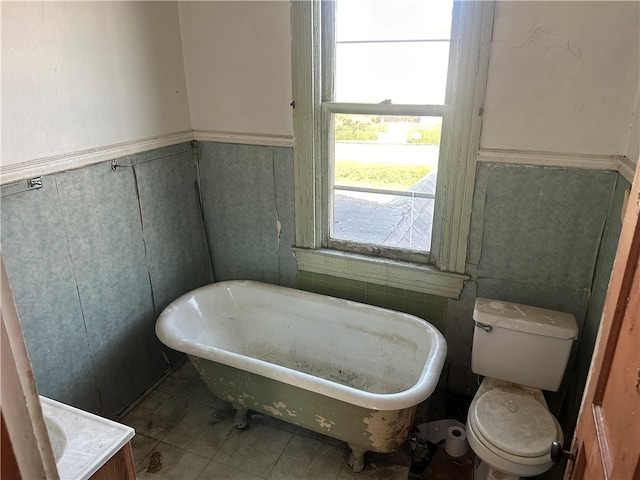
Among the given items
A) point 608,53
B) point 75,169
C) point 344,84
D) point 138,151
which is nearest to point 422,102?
point 344,84

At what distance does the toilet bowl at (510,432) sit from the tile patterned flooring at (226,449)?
453 millimetres

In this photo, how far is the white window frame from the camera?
6.43 ft

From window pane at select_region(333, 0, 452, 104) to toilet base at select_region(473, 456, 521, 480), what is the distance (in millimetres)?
1638

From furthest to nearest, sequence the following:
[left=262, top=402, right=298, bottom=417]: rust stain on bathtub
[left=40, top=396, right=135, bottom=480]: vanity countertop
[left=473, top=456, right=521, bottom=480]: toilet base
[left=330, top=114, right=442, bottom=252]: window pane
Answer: [left=330, top=114, right=442, bottom=252]: window pane < [left=262, top=402, right=298, bottom=417]: rust stain on bathtub < [left=473, top=456, right=521, bottom=480]: toilet base < [left=40, top=396, right=135, bottom=480]: vanity countertop

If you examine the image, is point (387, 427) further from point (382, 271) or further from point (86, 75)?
point (86, 75)

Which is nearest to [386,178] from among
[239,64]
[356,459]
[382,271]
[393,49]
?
[382,271]

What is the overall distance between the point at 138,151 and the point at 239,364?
1.21 meters

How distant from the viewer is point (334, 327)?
2.44 meters

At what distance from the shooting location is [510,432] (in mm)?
1752

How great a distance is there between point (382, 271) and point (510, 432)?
3.24 feet

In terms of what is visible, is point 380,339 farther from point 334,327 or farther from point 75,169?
point 75,169

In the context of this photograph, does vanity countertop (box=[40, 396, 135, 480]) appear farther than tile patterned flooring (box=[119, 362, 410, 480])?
No

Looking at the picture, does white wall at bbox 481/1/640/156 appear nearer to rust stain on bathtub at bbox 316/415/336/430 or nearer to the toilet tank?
the toilet tank

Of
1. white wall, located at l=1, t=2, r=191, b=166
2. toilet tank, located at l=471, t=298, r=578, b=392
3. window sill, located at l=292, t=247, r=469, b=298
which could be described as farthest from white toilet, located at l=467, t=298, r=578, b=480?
white wall, located at l=1, t=2, r=191, b=166
